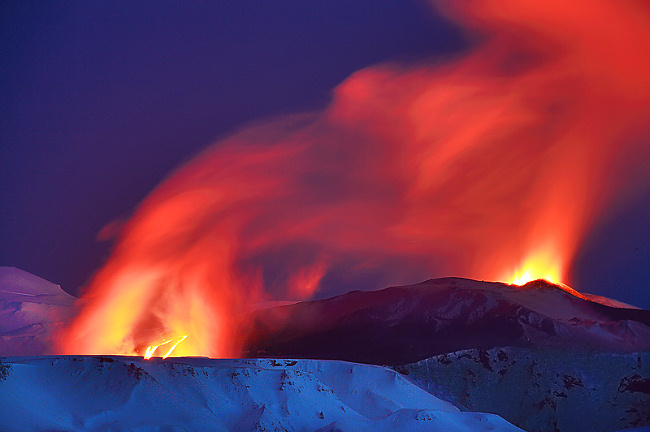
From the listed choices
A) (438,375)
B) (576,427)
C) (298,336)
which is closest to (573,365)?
(576,427)

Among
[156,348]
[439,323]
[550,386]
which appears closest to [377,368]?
[550,386]

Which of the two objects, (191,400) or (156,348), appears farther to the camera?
(156,348)

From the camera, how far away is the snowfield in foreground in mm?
25625

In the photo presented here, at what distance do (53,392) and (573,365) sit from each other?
108 ft

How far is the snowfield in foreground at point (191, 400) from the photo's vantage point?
25625 millimetres

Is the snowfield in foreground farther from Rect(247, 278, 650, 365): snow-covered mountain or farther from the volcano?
Rect(247, 278, 650, 365): snow-covered mountain

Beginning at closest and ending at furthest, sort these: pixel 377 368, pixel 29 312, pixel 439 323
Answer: pixel 377 368 → pixel 439 323 → pixel 29 312

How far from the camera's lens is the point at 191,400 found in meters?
29.2

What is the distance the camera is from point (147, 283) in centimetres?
5431

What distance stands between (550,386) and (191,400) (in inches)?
1030

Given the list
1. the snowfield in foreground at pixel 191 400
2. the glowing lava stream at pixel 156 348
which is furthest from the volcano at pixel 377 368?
the glowing lava stream at pixel 156 348

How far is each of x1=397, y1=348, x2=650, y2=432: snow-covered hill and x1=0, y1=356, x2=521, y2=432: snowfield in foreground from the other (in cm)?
1226

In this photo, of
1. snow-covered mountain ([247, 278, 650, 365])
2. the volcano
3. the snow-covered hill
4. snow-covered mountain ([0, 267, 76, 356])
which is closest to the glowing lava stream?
the volcano

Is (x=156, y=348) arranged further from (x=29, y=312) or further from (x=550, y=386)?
(x=550, y=386)
